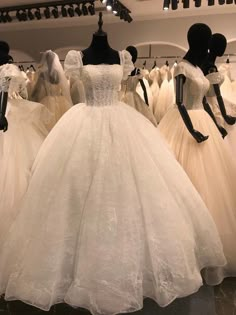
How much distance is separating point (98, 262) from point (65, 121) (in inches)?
27.6

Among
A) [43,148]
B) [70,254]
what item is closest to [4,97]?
[43,148]

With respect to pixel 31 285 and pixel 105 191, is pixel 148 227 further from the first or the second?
pixel 31 285

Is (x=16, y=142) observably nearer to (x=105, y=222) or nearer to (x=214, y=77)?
(x=105, y=222)

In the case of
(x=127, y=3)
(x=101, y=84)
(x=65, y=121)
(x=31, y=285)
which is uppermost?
(x=127, y=3)

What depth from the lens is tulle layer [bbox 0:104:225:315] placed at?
1.27 metres

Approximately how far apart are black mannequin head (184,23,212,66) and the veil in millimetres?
881

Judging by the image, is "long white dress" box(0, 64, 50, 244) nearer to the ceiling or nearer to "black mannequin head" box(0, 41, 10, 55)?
"black mannequin head" box(0, 41, 10, 55)

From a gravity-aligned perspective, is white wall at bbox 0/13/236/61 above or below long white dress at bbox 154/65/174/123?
above

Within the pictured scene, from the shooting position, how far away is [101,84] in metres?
1.67

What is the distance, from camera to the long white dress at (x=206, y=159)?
1.79m

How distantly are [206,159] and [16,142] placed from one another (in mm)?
1023

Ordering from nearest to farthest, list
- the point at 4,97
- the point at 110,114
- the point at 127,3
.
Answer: the point at 110,114
the point at 4,97
the point at 127,3

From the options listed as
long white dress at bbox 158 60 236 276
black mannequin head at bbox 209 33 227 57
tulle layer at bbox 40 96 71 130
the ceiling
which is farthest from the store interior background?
long white dress at bbox 158 60 236 276

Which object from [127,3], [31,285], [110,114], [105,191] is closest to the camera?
[31,285]
